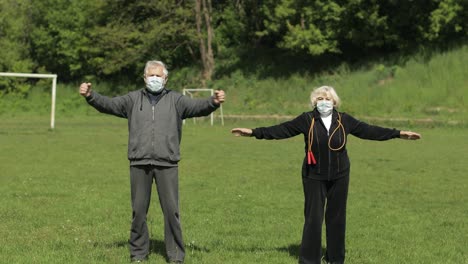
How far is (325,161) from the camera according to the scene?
6.60 metres

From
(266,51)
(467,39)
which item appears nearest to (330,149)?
(467,39)

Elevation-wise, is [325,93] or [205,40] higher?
[205,40]

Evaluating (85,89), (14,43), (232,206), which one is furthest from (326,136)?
(14,43)

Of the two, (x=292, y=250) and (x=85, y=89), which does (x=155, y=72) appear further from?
(x=292, y=250)

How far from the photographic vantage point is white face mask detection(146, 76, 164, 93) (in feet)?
21.7

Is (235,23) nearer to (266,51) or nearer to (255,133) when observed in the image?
(266,51)

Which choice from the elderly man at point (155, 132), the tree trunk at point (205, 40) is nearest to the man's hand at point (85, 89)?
the elderly man at point (155, 132)

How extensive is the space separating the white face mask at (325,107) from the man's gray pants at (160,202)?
157 centimetres

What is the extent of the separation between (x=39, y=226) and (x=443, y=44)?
112 ft

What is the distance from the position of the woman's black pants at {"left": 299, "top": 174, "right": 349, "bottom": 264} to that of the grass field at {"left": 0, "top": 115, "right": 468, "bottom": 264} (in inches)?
16.4

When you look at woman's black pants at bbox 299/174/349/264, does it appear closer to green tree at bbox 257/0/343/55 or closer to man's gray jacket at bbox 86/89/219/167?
man's gray jacket at bbox 86/89/219/167

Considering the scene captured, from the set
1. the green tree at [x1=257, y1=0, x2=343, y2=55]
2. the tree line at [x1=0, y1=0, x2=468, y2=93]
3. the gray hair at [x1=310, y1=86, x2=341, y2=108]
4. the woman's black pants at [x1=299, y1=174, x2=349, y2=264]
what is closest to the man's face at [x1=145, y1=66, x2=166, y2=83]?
the gray hair at [x1=310, y1=86, x2=341, y2=108]

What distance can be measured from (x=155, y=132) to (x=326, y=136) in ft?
5.52

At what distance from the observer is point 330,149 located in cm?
659
